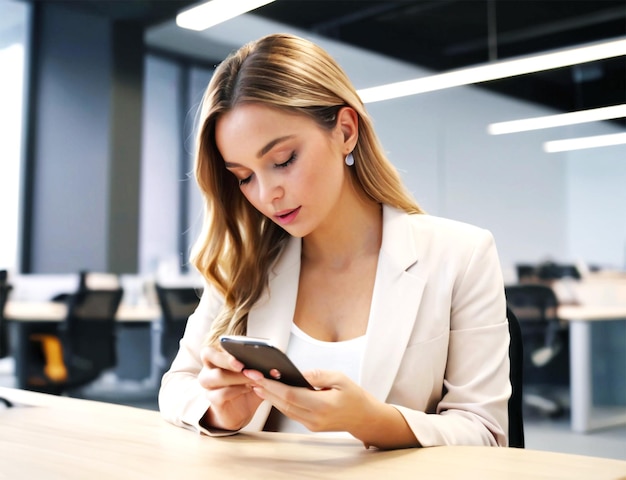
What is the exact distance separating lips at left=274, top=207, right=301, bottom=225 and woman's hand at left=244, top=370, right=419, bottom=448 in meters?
0.42

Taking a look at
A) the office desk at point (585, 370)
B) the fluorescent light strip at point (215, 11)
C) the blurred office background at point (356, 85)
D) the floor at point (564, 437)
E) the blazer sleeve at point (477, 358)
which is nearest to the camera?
the blazer sleeve at point (477, 358)

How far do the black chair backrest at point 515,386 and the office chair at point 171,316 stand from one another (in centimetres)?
370

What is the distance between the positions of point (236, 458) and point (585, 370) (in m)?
4.27

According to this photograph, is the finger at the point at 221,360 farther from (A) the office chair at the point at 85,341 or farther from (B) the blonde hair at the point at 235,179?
(A) the office chair at the point at 85,341

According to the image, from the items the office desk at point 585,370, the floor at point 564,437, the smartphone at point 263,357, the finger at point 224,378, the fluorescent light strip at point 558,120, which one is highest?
the fluorescent light strip at point 558,120

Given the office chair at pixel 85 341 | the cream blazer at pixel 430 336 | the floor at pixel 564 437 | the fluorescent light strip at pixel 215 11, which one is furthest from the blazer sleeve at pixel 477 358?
the office chair at pixel 85 341

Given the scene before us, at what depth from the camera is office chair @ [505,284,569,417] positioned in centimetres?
487

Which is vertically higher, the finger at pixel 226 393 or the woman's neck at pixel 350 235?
the woman's neck at pixel 350 235

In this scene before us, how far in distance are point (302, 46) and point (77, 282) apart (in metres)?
4.27

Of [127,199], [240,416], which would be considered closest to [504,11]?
[127,199]

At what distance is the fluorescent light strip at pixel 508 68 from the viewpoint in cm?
440

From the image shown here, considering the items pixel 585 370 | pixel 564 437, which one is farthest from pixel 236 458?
pixel 585 370

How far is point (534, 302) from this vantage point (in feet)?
16.1

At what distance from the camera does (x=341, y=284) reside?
150 centimetres
